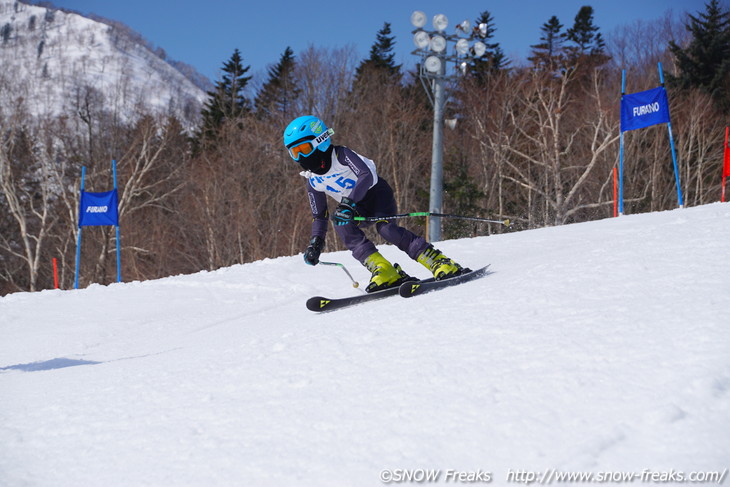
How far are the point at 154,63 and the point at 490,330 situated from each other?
472ft

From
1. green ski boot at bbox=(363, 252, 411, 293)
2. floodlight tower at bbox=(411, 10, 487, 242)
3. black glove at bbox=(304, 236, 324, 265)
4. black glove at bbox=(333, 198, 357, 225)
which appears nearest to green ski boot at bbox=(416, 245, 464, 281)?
green ski boot at bbox=(363, 252, 411, 293)

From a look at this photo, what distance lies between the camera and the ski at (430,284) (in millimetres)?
4758

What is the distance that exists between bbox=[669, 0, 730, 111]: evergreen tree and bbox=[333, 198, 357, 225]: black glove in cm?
2980

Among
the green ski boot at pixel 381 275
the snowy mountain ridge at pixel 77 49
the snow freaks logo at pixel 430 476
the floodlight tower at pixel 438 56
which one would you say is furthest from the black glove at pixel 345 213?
the snowy mountain ridge at pixel 77 49

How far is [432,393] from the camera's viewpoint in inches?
93.0

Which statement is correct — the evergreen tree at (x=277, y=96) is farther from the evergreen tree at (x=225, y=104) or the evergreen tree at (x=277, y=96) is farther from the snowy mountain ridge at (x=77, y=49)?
the snowy mountain ridge at (x=77, y=49)

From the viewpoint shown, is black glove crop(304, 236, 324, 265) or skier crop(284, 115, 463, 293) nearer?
skier crop(284, 115, 463, 293)

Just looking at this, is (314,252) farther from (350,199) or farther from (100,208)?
(100,208)

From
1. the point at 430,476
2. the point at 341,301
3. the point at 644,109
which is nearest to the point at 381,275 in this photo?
the point at 341,301

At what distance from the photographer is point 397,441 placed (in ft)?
6.68

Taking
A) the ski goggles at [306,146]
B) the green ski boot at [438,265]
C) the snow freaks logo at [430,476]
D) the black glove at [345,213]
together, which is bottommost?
the snow freaks logo at [430,476]

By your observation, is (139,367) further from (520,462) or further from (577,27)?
(577,27)

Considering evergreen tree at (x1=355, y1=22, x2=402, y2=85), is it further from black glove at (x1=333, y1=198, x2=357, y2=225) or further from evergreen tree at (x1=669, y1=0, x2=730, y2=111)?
black glove at (x1=333, y1=198, x2=357, y2=225)

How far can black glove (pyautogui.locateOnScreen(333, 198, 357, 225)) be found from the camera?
482 cm
